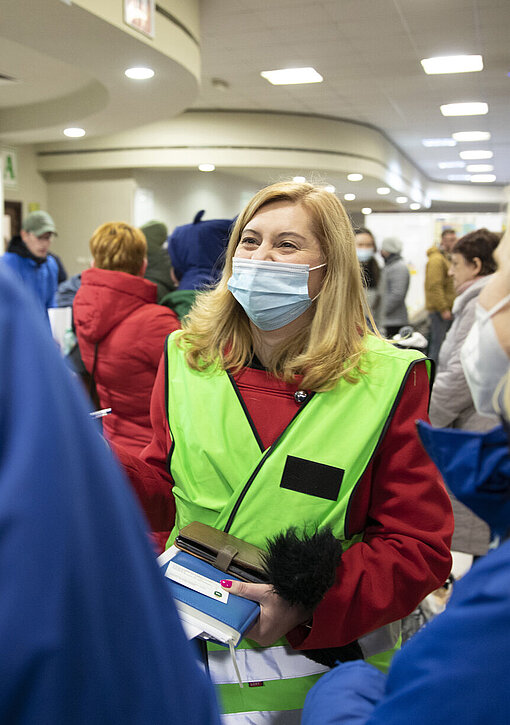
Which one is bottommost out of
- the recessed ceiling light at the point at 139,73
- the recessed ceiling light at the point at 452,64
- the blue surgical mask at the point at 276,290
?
the blue surgical mask at the point at 276,290

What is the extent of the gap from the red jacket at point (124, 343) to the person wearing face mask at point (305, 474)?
104 centimetres

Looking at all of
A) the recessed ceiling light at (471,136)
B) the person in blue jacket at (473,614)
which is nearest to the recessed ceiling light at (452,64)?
the recessed ceiling light at (471,136)

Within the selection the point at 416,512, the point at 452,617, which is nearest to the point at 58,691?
the point at 452,617

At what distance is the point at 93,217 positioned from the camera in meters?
11.4

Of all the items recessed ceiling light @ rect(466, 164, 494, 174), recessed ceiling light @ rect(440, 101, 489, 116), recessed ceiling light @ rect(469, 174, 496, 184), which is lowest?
recessed ceiling light @ rect(469, 174, 496, 184)

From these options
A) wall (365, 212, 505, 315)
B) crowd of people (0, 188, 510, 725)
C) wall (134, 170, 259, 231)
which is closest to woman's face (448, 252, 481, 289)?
crowd of people (0, 188, 510, 725)

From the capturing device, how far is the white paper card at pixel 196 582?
4.02 ft

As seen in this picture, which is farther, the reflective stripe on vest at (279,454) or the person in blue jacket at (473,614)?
the reflective stripe on vest at (279,454)

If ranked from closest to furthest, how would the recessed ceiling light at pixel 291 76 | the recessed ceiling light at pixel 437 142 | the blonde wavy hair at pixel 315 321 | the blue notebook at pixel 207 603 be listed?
1. the blue notebook at pixel 207 603
2. the blonde wavy hair at pixel 315 321
3. the recessed ceiling light at pixel 291 76
4. the recessed ceiling light at pixel 437 142

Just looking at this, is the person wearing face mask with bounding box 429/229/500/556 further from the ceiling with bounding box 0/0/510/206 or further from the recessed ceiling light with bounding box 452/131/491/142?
the recessed ceiling light with bounding box 452/131/491/142

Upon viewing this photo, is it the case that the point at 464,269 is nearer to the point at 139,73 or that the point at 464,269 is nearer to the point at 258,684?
the point at 258,684

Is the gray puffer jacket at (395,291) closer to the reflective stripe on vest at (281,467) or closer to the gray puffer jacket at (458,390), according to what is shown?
the gray puffer jacket at (458,390)

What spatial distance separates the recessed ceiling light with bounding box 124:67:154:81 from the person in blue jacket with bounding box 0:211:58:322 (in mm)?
1405

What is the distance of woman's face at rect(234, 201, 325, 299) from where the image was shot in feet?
5.48
